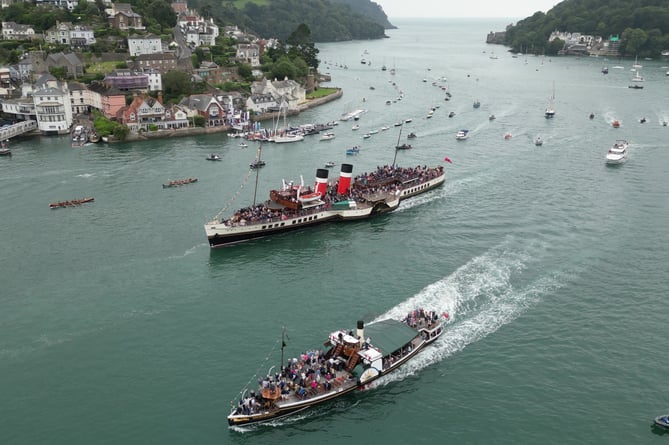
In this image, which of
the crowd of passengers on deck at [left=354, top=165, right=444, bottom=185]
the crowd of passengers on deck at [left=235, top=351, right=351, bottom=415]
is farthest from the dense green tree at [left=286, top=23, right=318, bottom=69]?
the crowd of passengers on deck at [left=235, top=351, right=351, bottom=415]

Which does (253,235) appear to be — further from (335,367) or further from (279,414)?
(279,414)

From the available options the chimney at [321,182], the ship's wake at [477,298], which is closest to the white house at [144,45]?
the chimney at [321,182]

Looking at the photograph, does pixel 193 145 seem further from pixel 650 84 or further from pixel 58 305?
pixel 650 84

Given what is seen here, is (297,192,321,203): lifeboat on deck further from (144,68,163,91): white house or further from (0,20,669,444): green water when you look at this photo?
(144,68,163,91): white house

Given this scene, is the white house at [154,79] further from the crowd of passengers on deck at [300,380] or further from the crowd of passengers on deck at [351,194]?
the crowd of passengers on deck at [300,380]

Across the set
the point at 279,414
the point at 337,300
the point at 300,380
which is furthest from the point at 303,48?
the point at 279,414
